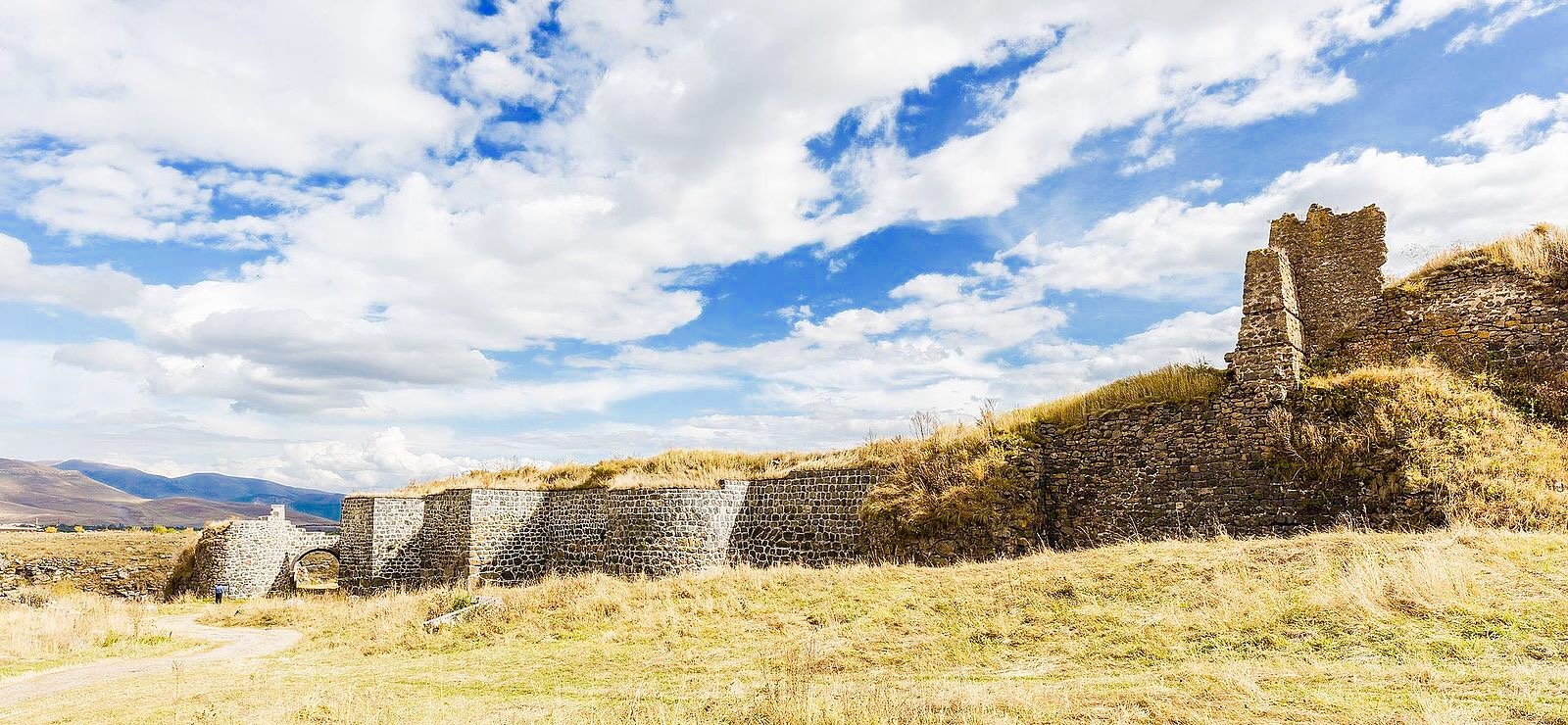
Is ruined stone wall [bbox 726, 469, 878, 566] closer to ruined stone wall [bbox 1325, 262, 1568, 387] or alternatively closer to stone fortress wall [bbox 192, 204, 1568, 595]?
stone fortress wall [bbox 192, 204, 1568, 595]

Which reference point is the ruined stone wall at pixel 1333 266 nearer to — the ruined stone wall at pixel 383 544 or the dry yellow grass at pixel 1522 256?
the dry yellow grass at pixel 1522 256

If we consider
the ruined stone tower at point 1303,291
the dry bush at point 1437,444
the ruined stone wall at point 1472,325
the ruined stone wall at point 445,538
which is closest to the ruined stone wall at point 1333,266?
the ruined stone tower at point 1303,291

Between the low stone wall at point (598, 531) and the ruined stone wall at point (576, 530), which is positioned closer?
the low stone wall at point (598, 531)

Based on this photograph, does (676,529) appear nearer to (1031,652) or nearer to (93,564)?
(1031,652)

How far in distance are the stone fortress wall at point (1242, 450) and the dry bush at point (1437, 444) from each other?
1.36ft

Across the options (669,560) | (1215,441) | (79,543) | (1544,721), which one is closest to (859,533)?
(669,560)

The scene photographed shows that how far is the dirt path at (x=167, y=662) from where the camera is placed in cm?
1155

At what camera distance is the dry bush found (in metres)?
12.2

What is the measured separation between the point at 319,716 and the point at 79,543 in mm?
51525

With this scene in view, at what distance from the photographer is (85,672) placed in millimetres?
12922

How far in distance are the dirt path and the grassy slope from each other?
1.26m

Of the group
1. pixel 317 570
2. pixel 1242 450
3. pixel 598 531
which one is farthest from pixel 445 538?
pixel 1242 450

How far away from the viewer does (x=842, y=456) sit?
74.5 feet

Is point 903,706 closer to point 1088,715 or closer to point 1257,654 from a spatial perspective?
point 1088,715
